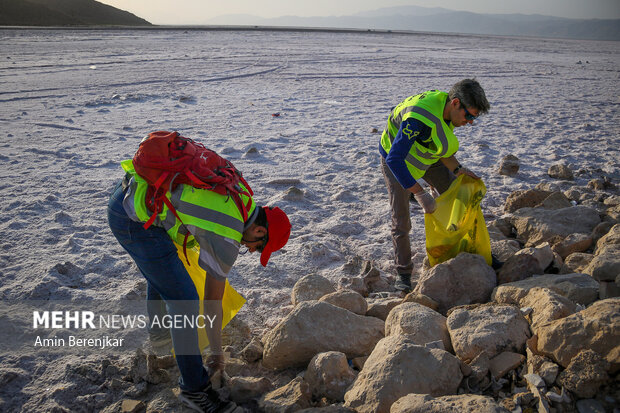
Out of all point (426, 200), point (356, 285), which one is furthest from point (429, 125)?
point (356, 285)

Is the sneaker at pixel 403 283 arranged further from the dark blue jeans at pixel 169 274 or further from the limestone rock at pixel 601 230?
the dark blue jeans at pixel 169 274

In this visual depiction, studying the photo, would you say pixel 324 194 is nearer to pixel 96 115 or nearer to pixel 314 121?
pixel 314 121

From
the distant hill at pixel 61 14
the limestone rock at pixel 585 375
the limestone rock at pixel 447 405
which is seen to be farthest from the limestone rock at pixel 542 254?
the distant hill at pixel 61 14

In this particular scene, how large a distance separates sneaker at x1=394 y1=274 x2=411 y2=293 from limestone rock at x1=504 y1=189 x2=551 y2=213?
1.79 m

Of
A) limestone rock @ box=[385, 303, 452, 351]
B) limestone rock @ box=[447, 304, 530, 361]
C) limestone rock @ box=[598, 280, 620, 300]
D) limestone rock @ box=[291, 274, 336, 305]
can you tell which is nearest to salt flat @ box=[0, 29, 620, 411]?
limestone rock @ box=[291, 274, 336, 305]

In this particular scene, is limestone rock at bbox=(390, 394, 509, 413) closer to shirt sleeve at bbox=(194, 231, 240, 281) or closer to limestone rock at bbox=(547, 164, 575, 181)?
shirt sleeve at bbox=(194, 231, 240, 281)

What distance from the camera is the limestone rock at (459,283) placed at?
3.14 metres

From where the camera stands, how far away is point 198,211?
197cm

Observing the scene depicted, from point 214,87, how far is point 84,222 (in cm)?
688

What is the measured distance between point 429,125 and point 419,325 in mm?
1279

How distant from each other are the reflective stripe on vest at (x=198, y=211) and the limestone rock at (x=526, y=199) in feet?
11.6

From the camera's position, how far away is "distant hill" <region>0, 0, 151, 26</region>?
124 feet

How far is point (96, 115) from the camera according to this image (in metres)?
7.87

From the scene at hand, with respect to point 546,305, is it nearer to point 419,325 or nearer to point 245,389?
point 419,325
